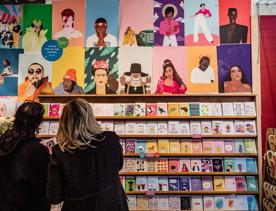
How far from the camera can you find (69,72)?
438cm

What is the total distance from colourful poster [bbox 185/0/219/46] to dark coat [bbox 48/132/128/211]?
2.78 metres

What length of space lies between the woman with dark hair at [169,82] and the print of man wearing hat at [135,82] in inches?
6.5

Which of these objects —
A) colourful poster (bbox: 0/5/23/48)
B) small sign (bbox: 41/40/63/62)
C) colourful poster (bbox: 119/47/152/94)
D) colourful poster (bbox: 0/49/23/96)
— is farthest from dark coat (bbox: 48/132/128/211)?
colourful poster (bbox: 0/5/23/48)

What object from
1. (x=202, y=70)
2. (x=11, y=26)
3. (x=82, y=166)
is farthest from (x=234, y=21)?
(x=82, y=166)

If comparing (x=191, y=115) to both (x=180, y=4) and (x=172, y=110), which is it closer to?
(x=172, y=110)

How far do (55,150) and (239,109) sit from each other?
2839 mm

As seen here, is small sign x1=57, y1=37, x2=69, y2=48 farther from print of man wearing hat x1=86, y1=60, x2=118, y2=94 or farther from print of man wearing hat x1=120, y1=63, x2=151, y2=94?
print of man wearing hat x1=120, y1=63, x2=151, y2=94

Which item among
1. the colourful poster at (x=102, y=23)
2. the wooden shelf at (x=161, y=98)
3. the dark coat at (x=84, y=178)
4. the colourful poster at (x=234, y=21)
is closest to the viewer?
the dark coat at (x=84, y=178)

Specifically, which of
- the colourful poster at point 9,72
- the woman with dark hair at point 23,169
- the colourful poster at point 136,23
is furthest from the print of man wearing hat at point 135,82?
the woman with dark hair at point 23,169

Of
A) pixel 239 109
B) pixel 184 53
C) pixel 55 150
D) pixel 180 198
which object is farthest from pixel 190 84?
pixel 55 150

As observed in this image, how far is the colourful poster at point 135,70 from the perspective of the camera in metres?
4.29

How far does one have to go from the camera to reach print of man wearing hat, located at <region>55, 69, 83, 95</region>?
4.36 m

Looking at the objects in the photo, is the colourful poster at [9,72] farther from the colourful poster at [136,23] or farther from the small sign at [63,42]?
the colourful poster at [136,23]

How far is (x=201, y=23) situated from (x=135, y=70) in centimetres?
112
